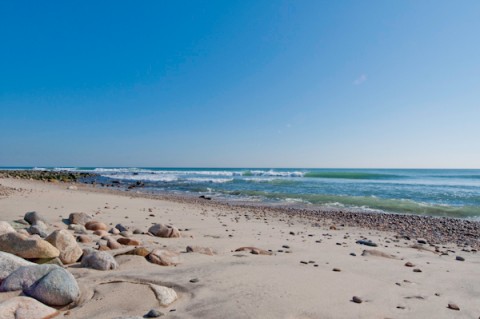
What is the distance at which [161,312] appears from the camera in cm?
258

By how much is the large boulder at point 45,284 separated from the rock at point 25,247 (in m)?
0.93

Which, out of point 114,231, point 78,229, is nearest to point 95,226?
point 78,229

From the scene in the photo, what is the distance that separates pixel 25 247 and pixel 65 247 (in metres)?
0.42

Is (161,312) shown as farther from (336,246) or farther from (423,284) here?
(336,246)

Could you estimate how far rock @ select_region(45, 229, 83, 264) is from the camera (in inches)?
151

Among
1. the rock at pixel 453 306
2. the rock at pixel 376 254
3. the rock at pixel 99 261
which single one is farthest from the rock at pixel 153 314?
the rock at pixel 376 254

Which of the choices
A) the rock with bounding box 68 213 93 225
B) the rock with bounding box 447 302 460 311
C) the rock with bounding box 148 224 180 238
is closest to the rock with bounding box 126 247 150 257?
the rock with bounding box 148 224 180 238

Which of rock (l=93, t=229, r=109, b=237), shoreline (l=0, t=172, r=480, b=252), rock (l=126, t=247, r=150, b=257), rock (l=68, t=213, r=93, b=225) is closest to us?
rock (l=126, t=247, r=150, b=257)

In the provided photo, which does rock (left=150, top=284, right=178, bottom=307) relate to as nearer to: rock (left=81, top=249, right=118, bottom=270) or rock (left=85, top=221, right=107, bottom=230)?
rock (left=81, top=249, right=118, bottom=270)

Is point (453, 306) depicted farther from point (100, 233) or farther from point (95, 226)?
point (95, 226)

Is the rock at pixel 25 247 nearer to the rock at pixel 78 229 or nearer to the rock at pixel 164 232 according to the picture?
the rock at pixel 78 229

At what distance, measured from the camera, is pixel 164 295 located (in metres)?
2.87

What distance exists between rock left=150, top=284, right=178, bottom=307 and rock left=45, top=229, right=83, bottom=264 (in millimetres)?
1414

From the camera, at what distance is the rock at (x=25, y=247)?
3.67m
